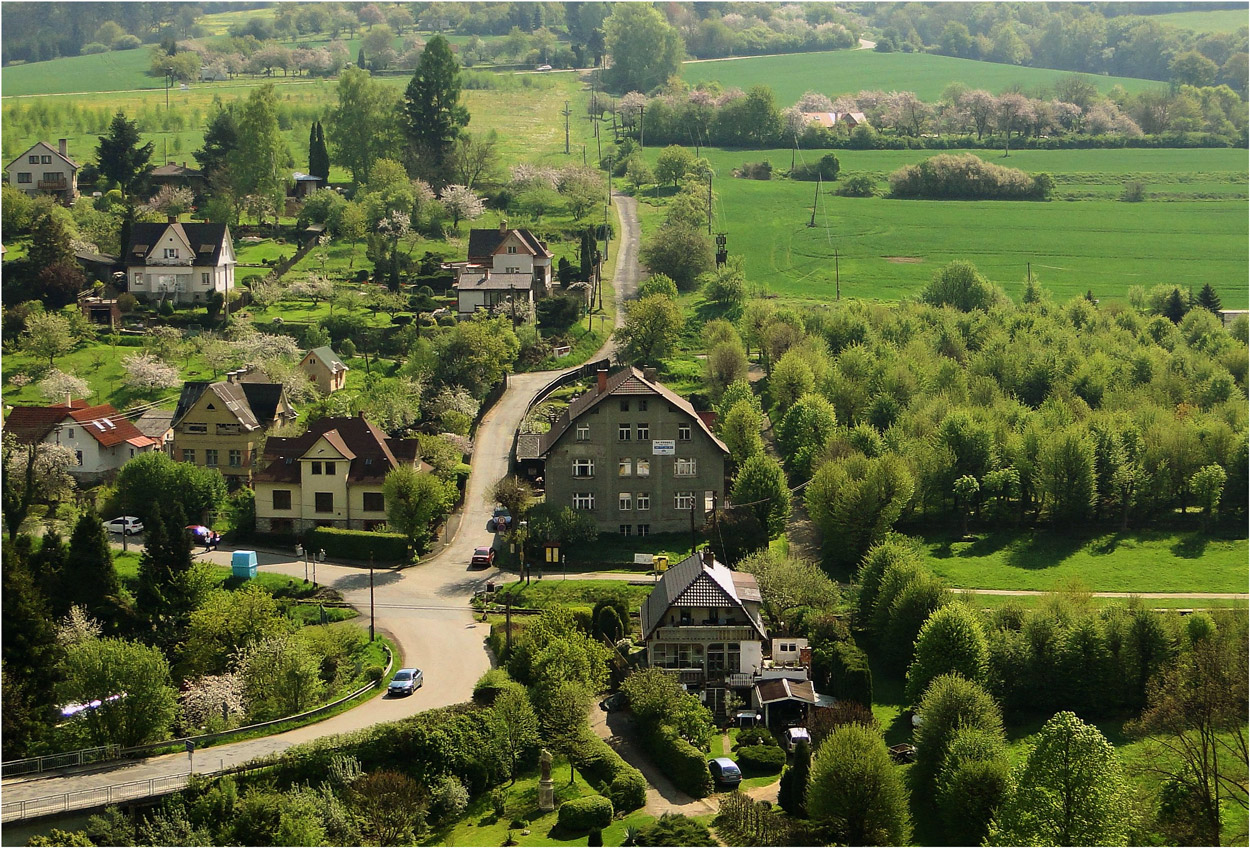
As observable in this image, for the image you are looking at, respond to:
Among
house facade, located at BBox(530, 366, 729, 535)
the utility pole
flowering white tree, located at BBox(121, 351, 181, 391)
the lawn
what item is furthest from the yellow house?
the utility pole

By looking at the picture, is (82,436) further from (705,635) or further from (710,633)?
(710,633)

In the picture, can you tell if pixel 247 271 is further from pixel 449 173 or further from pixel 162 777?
pixel 162 777

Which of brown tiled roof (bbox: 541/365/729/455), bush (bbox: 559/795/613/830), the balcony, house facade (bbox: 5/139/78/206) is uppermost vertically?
house facade (bbox: 5/139/78/206)

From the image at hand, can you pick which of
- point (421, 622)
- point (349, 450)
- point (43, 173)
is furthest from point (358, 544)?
point (43, 173)

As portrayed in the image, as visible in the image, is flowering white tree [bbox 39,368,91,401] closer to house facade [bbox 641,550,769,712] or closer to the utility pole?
house facade [bbox 641,550,769,712]

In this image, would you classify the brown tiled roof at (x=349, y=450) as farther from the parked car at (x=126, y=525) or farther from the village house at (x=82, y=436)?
the village house at (x=82, y=436)

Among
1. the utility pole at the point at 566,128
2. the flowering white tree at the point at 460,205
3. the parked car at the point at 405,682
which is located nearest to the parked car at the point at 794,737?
the parked car at the point at 405,682
